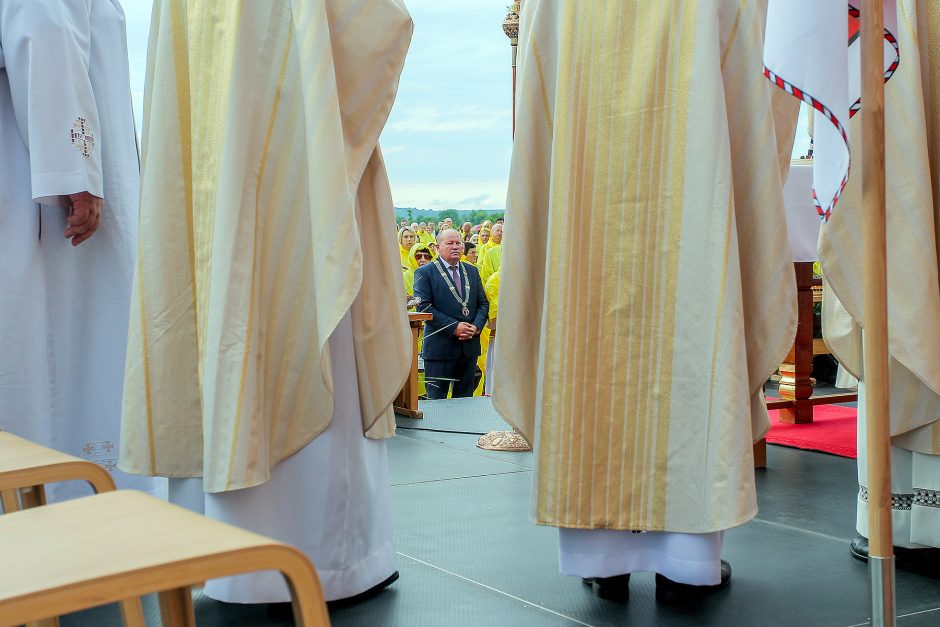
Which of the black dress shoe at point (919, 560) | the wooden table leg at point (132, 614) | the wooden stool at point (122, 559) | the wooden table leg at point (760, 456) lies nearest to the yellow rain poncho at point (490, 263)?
the wooden table leg at point (760, 456)

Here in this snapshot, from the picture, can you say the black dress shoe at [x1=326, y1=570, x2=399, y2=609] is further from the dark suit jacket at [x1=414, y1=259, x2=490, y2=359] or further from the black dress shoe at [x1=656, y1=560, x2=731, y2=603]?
the dark suit jacket at [x1=414, y1=259, x2=490, y2=359]

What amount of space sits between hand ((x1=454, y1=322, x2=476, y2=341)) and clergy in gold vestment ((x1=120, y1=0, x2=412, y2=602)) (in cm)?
569

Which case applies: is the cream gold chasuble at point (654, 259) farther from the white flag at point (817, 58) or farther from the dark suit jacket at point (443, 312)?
the dark suit jacket at point (443, 312)

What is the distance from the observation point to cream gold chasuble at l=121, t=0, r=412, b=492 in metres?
2.44

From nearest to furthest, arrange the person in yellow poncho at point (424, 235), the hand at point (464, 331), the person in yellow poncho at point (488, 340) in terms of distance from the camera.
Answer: the hand at point (464, 331), the person in yellow poncho at point (488, 340), the person in yellow poncho at point (424, 235)

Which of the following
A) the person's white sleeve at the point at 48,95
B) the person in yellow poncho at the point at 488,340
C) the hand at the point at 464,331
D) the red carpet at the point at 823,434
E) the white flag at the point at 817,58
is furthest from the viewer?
the person in yellow poncho at the point at 488,340

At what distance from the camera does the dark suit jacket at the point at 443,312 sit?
27.9 ft

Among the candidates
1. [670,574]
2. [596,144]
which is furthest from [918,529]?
[596,144]

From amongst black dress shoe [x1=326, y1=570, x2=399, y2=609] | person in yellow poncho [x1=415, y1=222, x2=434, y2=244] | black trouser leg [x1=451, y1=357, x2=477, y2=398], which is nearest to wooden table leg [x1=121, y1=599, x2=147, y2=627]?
black dress shoe [x1=326, y1=570, x2=399, y2=609]

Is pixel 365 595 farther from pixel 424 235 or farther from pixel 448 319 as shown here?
pixel 424 235

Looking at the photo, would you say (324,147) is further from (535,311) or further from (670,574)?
(670,574)

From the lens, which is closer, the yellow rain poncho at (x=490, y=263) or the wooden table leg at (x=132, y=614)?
the wooden table leg at (x=132, y=614)

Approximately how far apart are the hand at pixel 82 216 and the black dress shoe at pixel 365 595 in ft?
4.52

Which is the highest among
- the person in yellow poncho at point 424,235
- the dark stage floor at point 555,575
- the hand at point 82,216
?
the person in yellow poncho at point 424,235
